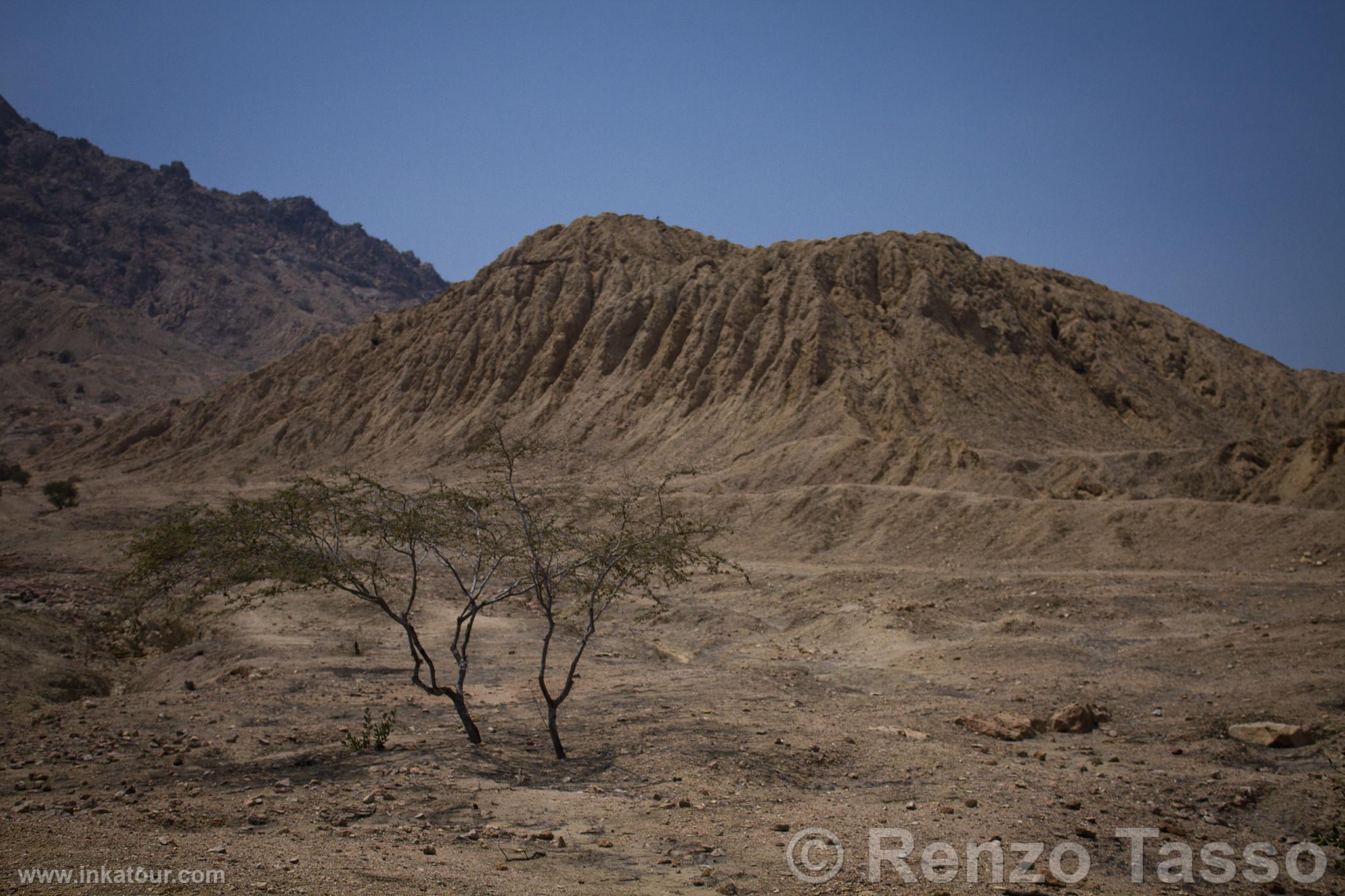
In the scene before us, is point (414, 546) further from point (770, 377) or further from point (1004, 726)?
point (770, 377)

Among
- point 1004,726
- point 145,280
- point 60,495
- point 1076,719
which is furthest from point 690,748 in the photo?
point 145,280

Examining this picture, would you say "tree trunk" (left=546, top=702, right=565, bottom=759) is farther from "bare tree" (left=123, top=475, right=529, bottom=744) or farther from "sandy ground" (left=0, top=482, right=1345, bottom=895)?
"bare tree" (left=123, top=475, right=529, bottom=744)

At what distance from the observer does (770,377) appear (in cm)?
4744

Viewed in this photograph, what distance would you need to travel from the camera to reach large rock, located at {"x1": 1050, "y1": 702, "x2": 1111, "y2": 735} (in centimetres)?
1057

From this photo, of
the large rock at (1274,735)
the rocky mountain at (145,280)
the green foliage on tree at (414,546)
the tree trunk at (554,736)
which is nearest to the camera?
the large rock at (1274,735)

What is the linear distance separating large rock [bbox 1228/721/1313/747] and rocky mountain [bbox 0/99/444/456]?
8888 centimetres

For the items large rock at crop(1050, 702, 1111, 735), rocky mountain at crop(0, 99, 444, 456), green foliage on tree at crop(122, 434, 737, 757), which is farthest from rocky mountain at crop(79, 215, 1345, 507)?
rocky mountain at crop(0, 99, 444, 456)

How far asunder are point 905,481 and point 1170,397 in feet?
88.1

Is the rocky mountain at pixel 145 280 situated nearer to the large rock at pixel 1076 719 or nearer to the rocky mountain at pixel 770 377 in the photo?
the rocky mountain at pixel 770 377

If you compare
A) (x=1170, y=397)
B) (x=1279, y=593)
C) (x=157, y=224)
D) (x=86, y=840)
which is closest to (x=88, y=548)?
(x=86, y=840)

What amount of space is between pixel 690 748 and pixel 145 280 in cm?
14056

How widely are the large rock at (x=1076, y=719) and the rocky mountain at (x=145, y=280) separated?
8697 cm

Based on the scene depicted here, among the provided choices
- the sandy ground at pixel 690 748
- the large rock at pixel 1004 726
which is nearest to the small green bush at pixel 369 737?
the sandy ground at pixel 690 748

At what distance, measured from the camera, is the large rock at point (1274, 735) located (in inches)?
368
